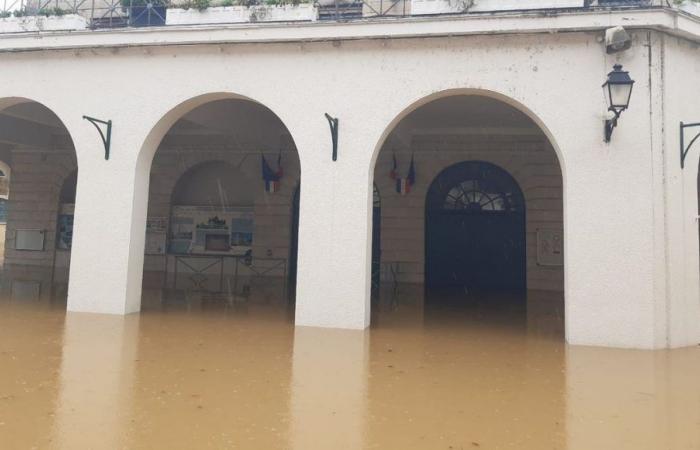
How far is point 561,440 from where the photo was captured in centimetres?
347

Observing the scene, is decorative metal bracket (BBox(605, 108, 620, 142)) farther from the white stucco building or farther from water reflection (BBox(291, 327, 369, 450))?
water reflection (BBox(291, 327, 369, 450))

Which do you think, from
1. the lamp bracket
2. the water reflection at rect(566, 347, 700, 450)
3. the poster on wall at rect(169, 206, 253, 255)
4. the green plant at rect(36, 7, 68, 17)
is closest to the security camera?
the lamp bracket

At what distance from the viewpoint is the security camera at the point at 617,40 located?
6.50m

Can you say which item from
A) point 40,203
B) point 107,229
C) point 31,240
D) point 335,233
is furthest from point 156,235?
point 335,233

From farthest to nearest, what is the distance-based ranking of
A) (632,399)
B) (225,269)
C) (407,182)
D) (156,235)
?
1. (156,235)
2. (225,269)
3. (407,182)
4. (632,399)

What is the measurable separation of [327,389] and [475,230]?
393 inches

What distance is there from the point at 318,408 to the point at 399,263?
9886 millimetres

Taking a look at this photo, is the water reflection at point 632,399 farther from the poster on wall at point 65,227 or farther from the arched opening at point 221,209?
the poster on wall at point 65,227

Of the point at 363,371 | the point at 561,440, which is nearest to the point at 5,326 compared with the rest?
the point at 363,371

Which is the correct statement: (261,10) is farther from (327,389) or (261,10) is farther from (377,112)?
(327,389)

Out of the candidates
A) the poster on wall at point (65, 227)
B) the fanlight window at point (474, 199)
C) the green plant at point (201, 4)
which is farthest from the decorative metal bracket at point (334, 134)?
the poster on wall at point (65, 227)

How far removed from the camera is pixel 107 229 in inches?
315

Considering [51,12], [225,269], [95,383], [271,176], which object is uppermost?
[51,12]

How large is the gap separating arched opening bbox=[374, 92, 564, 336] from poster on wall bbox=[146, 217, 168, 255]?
6640 millimetres
